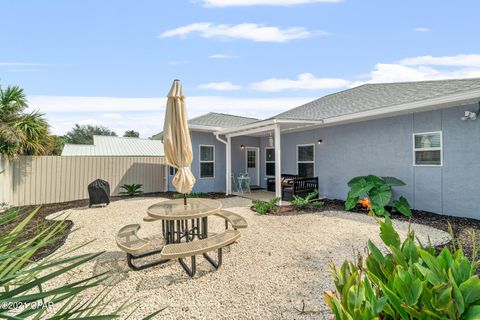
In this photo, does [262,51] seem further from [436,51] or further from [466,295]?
[466,295]

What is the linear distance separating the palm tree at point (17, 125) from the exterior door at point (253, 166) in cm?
833

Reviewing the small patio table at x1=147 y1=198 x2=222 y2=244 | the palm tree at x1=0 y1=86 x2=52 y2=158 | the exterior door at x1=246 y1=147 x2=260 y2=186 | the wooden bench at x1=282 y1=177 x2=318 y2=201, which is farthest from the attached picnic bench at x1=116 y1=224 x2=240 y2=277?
the exterior door at x1=246 y1=147 x2=260 y2=186

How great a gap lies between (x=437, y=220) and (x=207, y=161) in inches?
326

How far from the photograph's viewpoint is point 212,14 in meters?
6.62

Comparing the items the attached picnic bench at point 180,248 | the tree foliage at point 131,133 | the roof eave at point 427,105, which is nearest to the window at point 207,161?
the roof eave at point 427,105

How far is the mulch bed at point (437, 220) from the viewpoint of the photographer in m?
4.71

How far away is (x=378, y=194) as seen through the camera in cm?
675

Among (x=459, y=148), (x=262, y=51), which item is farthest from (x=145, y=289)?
(x=262, y=51)

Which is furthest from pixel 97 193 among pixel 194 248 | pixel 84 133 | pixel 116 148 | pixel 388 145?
pixel 84 133

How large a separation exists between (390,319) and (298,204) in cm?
624

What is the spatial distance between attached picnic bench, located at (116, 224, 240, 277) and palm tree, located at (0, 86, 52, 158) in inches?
239

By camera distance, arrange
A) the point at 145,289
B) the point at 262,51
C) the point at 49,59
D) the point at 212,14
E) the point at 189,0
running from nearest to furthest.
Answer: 1. the point at 145,289
2. the point at 189,0
3. the point at 212,14
4. the point at 49,59
5. the point at 262,51

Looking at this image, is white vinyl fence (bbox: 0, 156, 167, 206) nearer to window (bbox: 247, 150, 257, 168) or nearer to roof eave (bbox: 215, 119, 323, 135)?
window (bbox: 247, 150, 257, 168)

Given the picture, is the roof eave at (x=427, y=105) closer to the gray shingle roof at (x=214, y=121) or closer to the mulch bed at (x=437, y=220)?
the mulch bed at (x=437, y=220)
